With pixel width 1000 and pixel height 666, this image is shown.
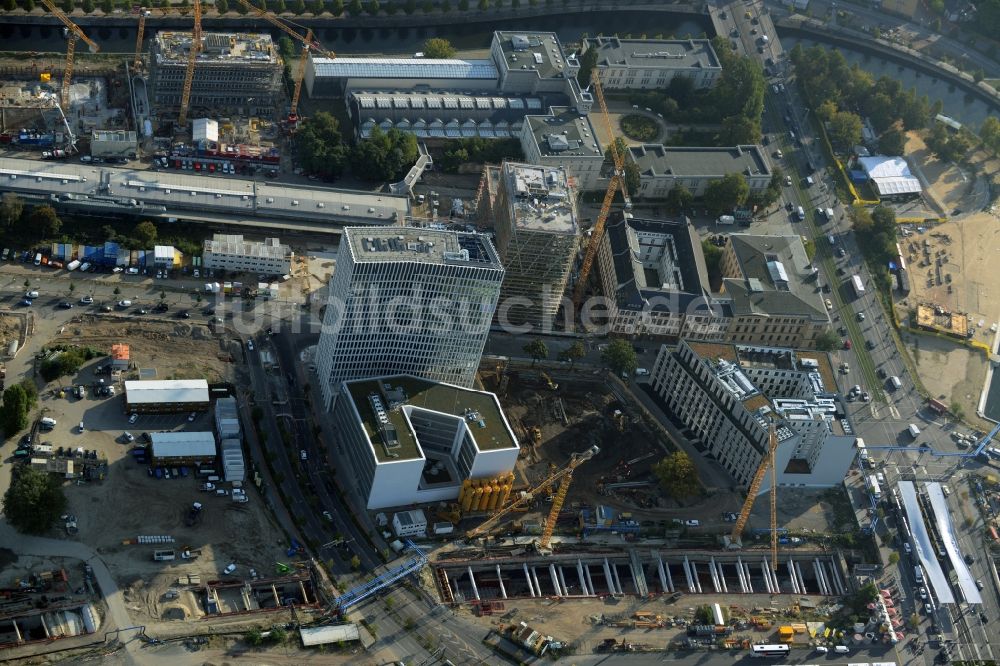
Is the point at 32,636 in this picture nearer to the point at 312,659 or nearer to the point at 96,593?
the point at 96,593

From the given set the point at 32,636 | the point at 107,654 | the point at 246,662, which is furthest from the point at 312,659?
the point at 32,636

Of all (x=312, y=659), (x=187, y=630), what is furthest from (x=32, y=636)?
(x=312, y=659)

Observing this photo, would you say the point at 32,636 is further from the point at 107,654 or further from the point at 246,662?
the point at 246,662

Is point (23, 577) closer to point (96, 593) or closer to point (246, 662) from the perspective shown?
point (96, 593)

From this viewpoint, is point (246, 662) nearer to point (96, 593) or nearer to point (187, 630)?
point (187, 630)

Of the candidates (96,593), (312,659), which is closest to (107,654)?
(96,593)

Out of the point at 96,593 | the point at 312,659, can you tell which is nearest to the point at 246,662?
the point at 312,659
